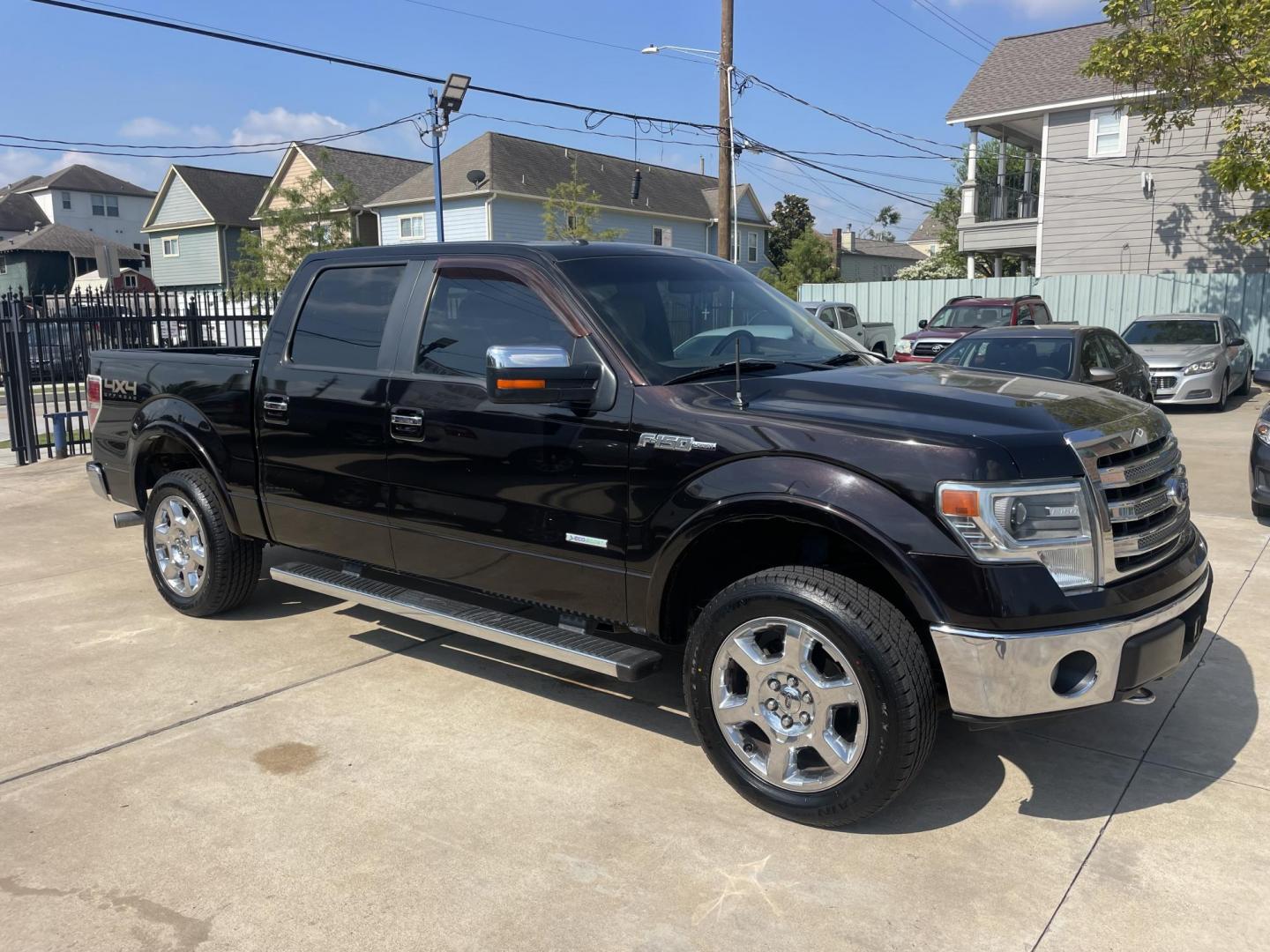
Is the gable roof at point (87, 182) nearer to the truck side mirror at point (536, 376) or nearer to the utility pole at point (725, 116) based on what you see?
the utility pole at point (725, 116)

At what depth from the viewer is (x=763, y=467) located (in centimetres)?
349

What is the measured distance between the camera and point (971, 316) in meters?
19.3

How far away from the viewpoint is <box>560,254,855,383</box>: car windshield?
4102 millimetres

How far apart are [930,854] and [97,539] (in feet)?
23.2

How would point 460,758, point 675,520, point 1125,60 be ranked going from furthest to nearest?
point 1125,60
point 460,758
point 675,520

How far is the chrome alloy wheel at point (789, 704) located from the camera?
3402 mm

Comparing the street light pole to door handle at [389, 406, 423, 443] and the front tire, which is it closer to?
door handle at [389, 406, 423, 443]

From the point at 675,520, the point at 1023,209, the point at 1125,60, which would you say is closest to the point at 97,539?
the point at 675,520

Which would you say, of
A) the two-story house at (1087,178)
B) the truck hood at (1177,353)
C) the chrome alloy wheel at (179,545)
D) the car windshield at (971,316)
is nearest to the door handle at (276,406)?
the chrome alloy wheel at (179,545)

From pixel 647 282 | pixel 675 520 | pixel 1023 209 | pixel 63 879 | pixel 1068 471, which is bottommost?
pixel 63 879

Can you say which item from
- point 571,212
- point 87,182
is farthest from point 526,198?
point 87,182

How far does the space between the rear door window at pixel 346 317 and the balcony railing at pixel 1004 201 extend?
25618 millimetres

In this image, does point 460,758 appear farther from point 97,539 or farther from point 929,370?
point 97,539

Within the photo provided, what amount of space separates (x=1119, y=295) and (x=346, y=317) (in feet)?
72.0
